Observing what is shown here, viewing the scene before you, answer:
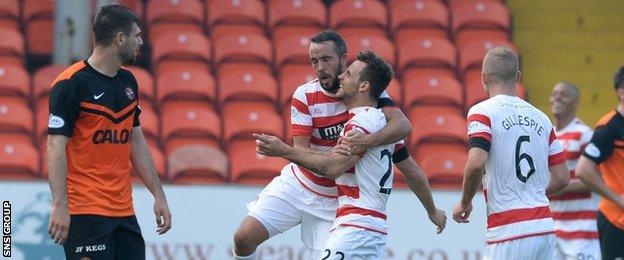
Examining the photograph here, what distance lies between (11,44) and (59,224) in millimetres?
7595

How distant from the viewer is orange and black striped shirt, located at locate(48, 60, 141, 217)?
25.1 feet

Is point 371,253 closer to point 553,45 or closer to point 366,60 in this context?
point 366,60

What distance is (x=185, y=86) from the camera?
14.2m

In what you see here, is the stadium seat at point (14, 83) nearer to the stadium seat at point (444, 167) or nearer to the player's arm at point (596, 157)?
the stadium seat at point (444, 167)

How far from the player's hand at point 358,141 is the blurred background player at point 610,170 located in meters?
2.68

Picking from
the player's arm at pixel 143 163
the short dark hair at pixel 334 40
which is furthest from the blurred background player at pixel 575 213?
the player's arm at pixel 143 163

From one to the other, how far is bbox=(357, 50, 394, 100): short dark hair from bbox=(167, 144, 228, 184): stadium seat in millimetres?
5193

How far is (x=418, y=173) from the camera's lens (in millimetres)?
8406

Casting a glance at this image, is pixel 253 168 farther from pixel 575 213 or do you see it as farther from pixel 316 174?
pixel 316 174

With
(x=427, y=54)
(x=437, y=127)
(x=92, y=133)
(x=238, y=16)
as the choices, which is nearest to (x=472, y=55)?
(x=427, y=54)

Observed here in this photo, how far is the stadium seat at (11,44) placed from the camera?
1467 cm

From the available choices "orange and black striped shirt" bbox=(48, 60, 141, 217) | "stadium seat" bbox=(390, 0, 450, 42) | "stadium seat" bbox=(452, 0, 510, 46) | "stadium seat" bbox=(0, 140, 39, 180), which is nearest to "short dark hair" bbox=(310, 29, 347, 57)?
"orange and black striped shirt" bbox=(48, 60, 141, 217)

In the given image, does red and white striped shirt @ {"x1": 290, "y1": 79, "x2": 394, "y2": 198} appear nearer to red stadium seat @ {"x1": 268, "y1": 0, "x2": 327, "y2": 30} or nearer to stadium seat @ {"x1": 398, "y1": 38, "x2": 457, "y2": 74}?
stadium seat @ {"x1": 398, "y1": 38, "x2": 457, "y2": 74}

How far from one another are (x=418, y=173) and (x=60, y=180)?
7.20 feet
